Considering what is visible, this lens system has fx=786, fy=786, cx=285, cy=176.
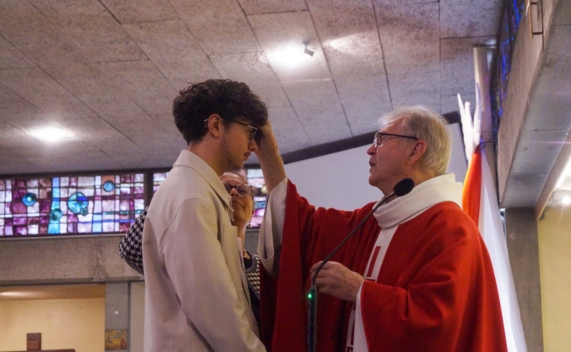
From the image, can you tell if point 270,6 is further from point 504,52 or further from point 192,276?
point 192,276

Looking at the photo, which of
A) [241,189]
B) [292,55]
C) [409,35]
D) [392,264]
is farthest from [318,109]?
[392,264]

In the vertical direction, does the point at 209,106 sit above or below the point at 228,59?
below

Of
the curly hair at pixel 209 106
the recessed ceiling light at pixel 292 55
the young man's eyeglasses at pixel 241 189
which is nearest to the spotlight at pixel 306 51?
the recessed ceiling light at pixel 292 55

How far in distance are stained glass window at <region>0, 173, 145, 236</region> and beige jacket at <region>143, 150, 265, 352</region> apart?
7784 millimetres

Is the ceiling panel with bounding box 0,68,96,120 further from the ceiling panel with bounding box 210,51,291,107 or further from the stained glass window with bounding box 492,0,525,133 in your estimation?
the stained glass window with bounding box 492,0,525,133

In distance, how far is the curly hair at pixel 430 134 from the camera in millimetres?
2619

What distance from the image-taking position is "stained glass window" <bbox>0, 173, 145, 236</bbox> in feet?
32.5

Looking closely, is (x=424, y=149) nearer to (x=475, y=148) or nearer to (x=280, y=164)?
(x=280, y=164)

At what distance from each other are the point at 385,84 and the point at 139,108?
2.31 m

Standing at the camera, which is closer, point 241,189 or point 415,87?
point 241,189

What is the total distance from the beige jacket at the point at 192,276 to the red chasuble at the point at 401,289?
0.93 feet

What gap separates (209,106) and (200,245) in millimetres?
485

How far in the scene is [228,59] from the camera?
6.21m

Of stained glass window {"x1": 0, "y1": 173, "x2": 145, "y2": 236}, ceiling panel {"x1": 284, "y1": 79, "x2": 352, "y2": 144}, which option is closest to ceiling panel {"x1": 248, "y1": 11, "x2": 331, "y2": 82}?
ceiling panel {"x1": 284, "y1": 79, "x2": 352, "y2": 144}
